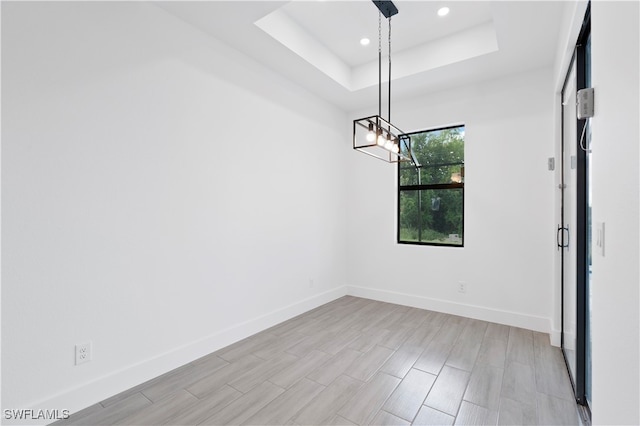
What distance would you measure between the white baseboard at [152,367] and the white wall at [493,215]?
1807 mm

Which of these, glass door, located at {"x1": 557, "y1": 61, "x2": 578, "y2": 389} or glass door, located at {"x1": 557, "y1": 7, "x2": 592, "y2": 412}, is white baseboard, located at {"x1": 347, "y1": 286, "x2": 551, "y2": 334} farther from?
glass door, located at {"x1": 557, "y1": 7, "x2": 592, "y2": 412}

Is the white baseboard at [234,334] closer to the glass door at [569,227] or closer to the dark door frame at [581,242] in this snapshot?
the glass door at [569,227]

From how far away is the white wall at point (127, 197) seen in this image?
178 cm

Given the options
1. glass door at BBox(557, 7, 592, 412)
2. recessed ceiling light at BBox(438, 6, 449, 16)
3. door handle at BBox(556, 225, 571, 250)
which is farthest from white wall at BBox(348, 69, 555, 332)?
recessed ceiling light at BBox(438, 6, 449, 16)

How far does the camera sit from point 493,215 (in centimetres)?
355

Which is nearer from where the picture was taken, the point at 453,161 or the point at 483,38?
the point at 483,38

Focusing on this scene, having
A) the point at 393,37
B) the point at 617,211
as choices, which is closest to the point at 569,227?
the point at 617,211

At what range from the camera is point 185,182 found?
2584 mm

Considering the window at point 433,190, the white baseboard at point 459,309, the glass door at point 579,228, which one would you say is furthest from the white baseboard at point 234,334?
the glass door at point 579,228

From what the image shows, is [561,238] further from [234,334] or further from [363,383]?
[234,334]

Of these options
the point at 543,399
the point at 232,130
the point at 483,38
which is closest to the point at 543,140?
the point at 483,38

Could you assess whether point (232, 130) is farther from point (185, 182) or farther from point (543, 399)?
point (543, 399)

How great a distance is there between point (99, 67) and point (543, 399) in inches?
148

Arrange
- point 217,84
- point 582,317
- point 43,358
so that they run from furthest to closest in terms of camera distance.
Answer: point 217,84, point 582,317, point 43,358
